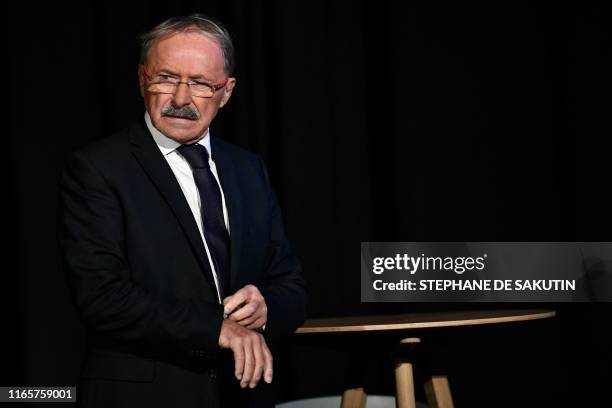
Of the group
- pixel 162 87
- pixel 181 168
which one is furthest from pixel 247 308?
pixel 162 87

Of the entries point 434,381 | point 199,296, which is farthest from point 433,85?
point 199,296

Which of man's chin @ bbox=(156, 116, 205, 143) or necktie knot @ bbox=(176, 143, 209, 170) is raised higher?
man's chin @ bbox=(156, 116, 205, 143)

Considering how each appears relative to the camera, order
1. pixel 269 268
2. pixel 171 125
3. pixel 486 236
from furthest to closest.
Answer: pixel 486 236
pixel 269 268
pixel 171 125

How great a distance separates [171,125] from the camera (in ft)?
5.20

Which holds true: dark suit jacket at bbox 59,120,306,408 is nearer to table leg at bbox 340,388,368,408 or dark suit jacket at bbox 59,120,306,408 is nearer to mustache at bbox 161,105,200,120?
mustache at bbox 161,105,200,120

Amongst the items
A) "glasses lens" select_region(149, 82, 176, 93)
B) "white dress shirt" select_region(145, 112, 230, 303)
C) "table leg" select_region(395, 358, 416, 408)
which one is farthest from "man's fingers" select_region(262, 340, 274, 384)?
"table leg" select_region(395, 358, 416, 408)

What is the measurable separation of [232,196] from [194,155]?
108 millimetres

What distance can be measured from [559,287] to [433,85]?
92cm

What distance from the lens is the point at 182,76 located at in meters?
1.57

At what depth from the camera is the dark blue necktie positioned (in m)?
1.55

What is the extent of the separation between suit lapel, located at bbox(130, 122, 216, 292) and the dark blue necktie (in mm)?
38

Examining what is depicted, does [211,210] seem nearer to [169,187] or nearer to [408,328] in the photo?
[169,187]

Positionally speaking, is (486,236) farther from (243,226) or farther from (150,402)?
(150,402)

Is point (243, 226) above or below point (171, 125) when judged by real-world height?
below
